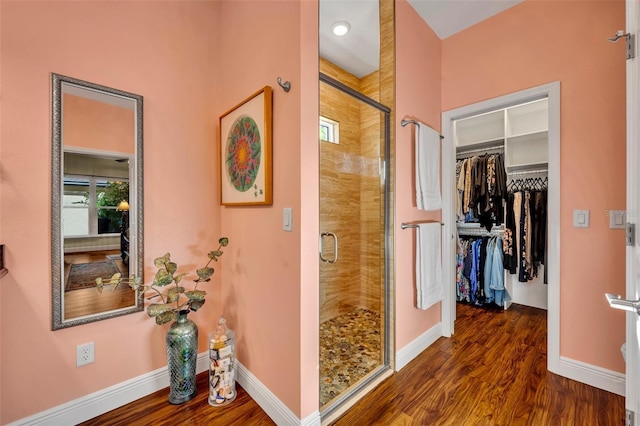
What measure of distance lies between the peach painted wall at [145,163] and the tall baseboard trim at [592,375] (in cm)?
240

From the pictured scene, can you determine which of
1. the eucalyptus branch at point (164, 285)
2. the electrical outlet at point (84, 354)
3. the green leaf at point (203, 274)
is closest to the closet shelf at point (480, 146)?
the eucalyptus branch at point (164, 285)

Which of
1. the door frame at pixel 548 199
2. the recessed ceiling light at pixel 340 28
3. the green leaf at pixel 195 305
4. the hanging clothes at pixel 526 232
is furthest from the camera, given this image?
the hanging clothes at pixel 526 232

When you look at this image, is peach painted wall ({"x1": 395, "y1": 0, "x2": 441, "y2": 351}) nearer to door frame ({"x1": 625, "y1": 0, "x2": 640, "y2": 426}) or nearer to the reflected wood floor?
door frame ({"x1": 625, "y1": 0, "x2": 640, "y2": 426})

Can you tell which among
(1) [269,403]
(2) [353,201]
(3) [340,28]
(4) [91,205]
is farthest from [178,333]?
(3) [340,28]

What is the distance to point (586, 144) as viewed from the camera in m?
1.84

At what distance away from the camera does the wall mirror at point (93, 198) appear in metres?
1.42

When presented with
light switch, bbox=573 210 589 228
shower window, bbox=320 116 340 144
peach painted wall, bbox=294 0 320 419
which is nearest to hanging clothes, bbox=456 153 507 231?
light switch, bbox=573 210 589 228

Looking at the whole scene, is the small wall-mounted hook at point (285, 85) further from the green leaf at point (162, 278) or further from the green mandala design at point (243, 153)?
the green leaf at point (162, 278)

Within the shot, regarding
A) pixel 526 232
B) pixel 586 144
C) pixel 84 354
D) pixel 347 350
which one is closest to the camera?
pixel 84 354

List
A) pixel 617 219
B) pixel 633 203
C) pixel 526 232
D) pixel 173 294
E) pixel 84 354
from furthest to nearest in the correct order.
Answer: pixel 526 232 → pixel 617 219 → pixel 173 294 → pixel 84 354 → pixel 633 203

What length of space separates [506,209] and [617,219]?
135 cm

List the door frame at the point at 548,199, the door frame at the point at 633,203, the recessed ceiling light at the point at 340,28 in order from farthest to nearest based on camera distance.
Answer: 1. the recessed ceiling light at the point at 340,28
2. the door frame at the point at 548,199
3. the door frame at the point at 633,203

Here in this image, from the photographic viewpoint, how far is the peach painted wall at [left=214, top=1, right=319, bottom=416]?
4.47 feet

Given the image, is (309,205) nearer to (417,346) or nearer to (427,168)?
(427,168)
